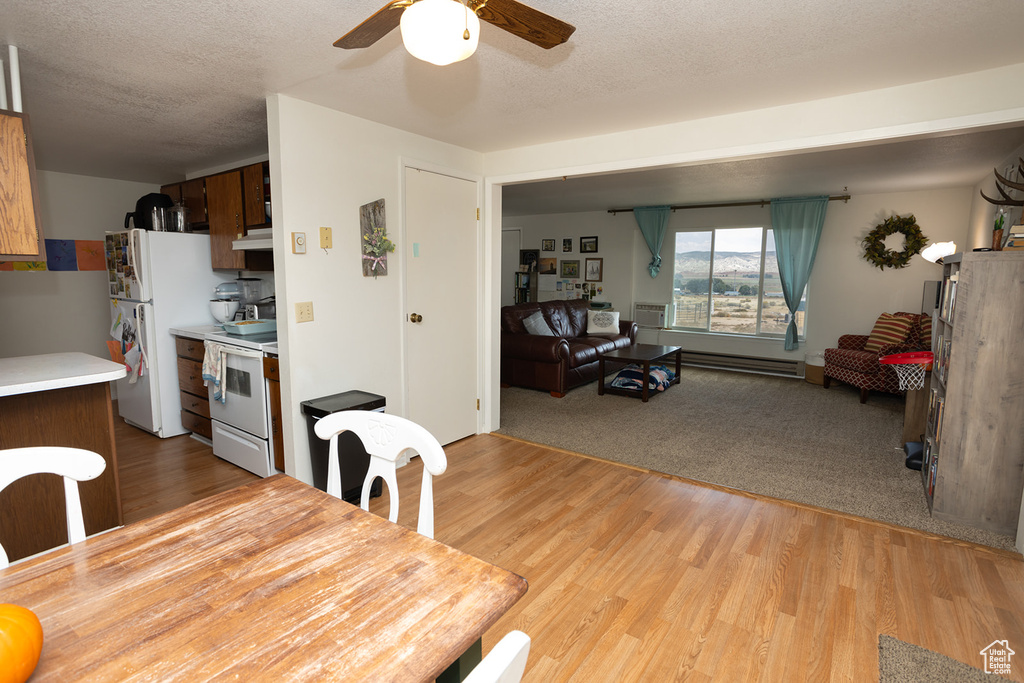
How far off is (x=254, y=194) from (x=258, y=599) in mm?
3346

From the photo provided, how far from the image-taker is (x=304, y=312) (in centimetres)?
298

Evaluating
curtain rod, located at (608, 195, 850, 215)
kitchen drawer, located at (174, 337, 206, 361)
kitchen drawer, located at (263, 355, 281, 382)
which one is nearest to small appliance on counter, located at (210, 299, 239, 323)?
kitchen drawer, located at (174, 337, 206, 361)

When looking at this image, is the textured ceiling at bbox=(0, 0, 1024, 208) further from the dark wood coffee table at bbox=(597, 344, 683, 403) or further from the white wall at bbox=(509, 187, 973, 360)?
the white wall at bbox=(509, 187, 973, 360)

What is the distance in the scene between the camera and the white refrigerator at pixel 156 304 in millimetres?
3994

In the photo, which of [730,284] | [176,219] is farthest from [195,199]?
[730,284]

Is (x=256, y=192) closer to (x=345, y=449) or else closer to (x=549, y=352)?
(x=345, y=449)

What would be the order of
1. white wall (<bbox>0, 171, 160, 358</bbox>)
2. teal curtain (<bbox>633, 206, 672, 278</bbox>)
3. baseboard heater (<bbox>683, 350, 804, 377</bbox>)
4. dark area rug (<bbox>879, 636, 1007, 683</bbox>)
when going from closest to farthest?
dark area rug (<bbox>879, 636, 1007, 683</bbox>)
white wall (<bbox>0, 171, 160, 358</bbox>)
baseboard heater (<bbox>683, 350, 804, 377</bbox>)
teal curtain (<bbox>633, 206, 672, 278</bbox>)

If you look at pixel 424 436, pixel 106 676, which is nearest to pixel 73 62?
pixel 424 436

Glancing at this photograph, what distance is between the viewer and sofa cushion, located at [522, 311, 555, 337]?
6098 millimetres

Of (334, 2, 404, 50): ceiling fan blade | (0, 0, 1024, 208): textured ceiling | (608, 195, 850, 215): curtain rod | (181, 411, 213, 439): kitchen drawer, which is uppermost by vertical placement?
(608, 195, 850, 215): curtain rod

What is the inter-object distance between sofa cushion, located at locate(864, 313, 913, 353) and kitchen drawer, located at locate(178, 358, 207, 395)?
6460 mm

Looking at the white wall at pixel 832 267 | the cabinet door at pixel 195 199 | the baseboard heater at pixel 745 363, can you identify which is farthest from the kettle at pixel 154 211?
the baseboard heater at pixel 745 363

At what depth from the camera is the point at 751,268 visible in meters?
7.07

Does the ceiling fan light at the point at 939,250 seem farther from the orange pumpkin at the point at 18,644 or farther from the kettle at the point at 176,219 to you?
the kettle at the point at 176,219
